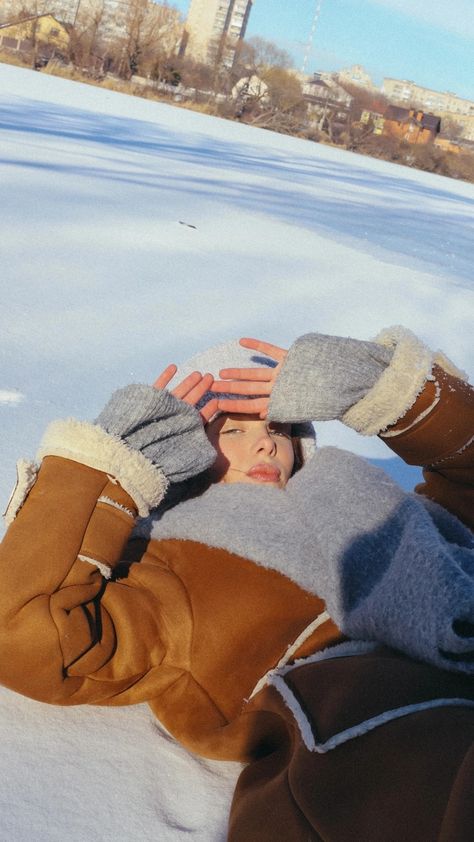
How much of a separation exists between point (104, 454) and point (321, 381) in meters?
0.33

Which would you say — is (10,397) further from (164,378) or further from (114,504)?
(114,504)

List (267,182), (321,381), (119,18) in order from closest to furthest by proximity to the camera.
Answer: (321,381) → (267,182) → (119,18)

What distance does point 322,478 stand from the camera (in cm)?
128

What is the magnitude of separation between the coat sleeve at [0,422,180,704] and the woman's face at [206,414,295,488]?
173 mm

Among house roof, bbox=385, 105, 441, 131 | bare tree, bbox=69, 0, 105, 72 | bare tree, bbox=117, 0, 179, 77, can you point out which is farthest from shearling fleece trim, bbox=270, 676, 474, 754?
house roof, bbox=385, 105, 441, 131

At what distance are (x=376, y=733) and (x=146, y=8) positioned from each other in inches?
998

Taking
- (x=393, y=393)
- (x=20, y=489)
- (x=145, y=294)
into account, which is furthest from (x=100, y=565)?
(x=145, y=294)

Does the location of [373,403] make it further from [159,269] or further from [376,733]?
[159,269]

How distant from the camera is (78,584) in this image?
3.48ft

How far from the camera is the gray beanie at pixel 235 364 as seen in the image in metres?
1.47

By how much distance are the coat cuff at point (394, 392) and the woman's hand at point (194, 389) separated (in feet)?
0.64

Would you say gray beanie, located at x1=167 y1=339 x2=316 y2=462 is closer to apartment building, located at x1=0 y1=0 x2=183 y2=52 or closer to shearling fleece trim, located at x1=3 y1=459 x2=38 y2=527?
shearling fleece trim, located at x1=3 y1=459 x2=38 y2=527

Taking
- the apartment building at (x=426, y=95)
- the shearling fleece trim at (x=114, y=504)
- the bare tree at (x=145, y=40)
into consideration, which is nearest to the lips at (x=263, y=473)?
the shearling fleece trim at (x=114, y=504)

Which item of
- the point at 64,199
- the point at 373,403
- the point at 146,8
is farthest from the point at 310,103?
the point at 373,403
